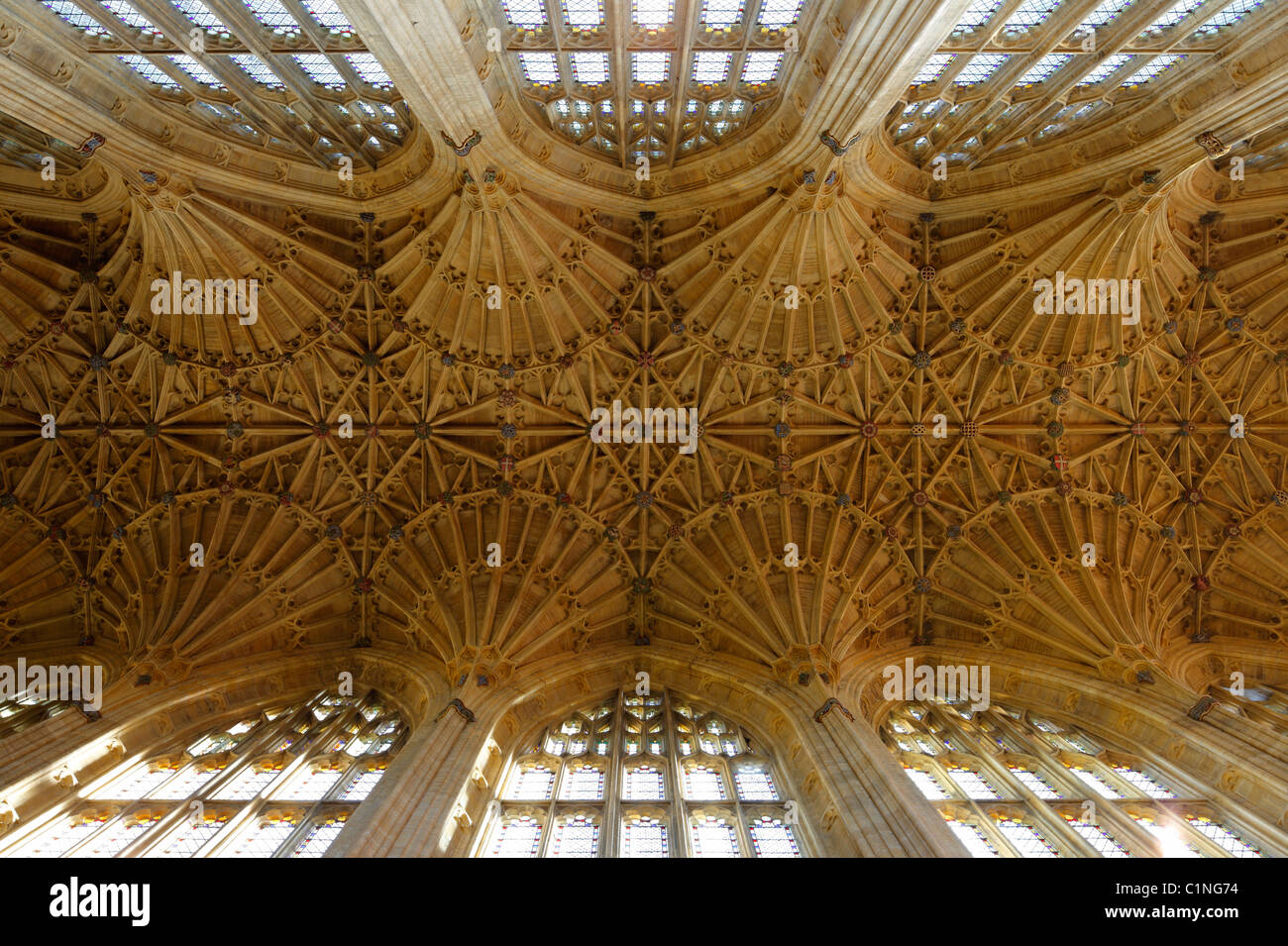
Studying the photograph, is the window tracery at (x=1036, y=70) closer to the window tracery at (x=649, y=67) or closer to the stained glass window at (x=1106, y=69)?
the stained glass window at (x=1106, y=69)

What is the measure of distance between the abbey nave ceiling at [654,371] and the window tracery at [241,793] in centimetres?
226

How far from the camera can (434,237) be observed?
17469 mm

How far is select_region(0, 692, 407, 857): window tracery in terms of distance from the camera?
462 inches

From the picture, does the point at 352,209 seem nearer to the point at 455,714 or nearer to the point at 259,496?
the point at 259,496

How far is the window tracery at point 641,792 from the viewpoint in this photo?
1217 centimetres

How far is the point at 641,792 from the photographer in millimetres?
13789

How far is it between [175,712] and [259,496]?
5.58 meters

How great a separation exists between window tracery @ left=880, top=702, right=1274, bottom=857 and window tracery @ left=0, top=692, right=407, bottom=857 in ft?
31.4

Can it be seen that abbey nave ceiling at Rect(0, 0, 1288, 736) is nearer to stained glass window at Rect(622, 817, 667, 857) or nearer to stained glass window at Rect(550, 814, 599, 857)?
stained glass window at Rect(550, 814, 599, 857)

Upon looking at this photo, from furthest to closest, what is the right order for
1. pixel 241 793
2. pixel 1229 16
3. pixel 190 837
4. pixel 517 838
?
1. pixel 241 793
2. pixel 1229 16
3. pixel 517 838
4. pixel 190 837

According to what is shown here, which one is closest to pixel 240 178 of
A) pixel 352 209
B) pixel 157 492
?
pixel 352 209

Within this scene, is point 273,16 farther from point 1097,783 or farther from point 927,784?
point 1097,783

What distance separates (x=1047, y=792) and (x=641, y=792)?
6.65 meters

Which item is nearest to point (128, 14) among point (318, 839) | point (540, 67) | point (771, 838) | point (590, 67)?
point (540, 67)
